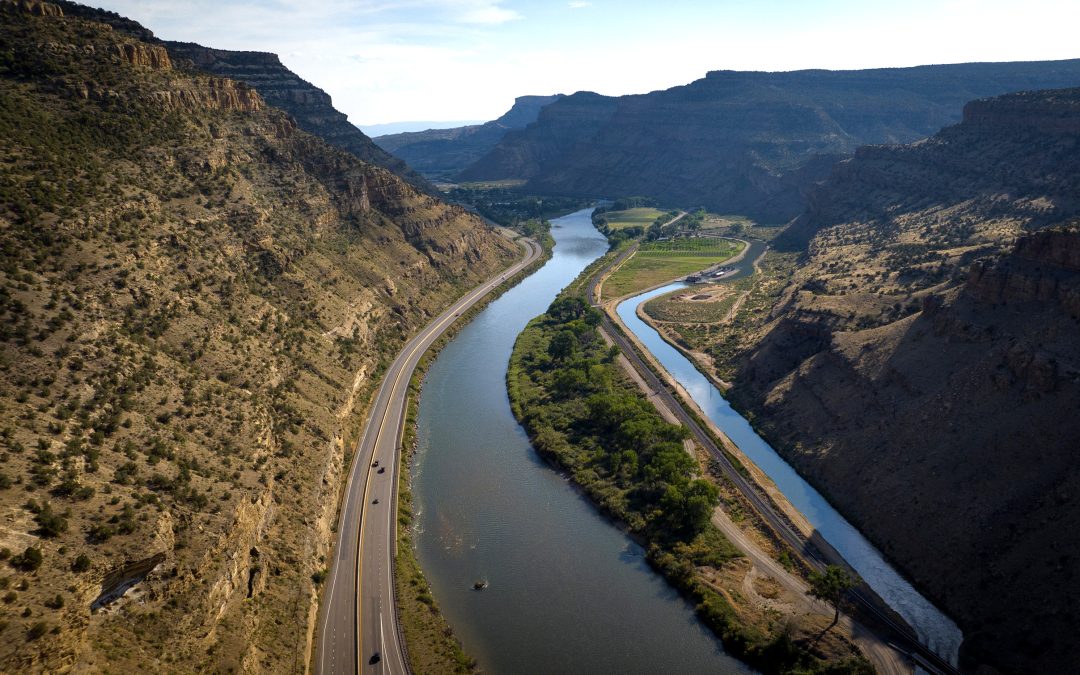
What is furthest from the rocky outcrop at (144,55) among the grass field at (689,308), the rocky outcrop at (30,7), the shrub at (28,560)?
the grass field at (689,308)

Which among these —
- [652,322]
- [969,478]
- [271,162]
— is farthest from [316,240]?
[969,478]

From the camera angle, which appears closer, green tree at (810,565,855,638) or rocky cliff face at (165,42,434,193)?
green tree at (810,565,855,638)

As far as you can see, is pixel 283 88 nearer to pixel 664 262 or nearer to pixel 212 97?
pixel 212 97

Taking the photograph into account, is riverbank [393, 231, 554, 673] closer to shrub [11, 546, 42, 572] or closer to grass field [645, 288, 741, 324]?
shrub [11, 546, 42, 572]

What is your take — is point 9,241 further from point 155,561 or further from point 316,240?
point 316,240

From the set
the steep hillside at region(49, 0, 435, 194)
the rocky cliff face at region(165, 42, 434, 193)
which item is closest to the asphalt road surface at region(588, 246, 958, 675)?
the steep hillside at region(49, 0, 435, 194)

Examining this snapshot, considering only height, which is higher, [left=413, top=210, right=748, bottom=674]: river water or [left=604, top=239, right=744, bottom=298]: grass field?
[left=604, top=239, right=744, bottom=298]: grass field
